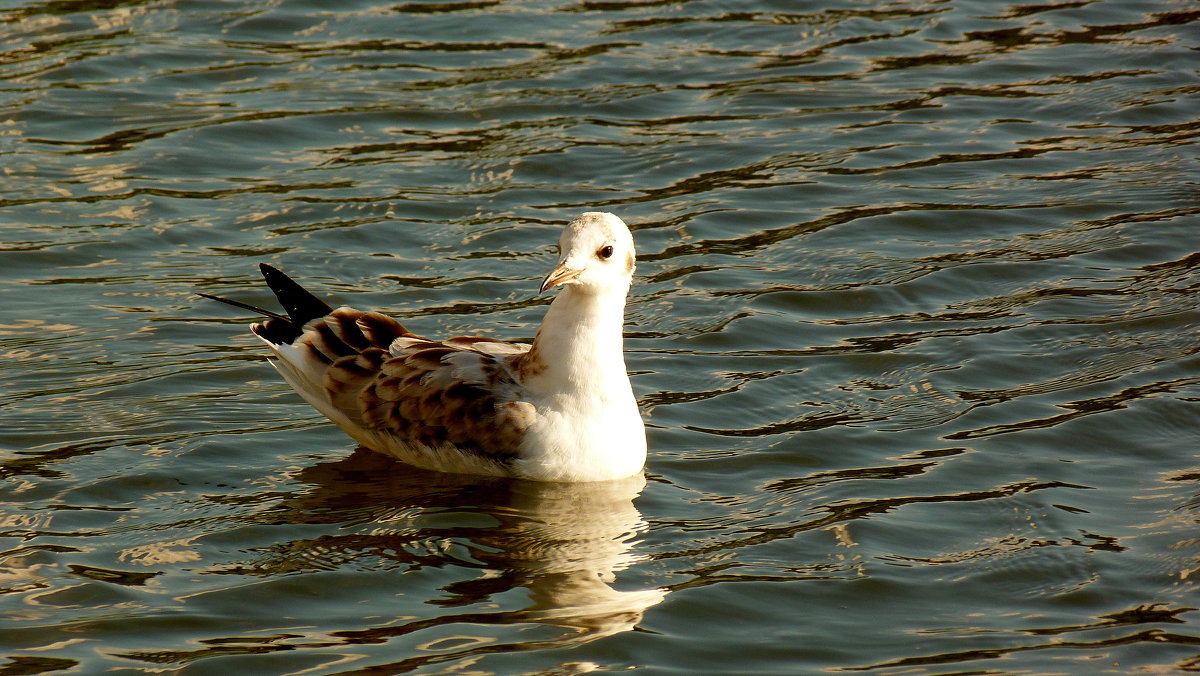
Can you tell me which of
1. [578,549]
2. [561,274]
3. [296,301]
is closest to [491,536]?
[578,549]

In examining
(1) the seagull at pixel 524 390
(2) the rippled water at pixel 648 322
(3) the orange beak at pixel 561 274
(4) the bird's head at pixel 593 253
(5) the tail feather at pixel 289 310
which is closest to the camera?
(2) the rippled water at pixel 648 322

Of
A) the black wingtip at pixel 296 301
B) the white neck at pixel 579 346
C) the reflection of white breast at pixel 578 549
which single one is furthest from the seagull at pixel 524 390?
the black wingtip at pixel 296 301

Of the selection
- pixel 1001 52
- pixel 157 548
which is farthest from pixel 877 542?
pixel 1001 52

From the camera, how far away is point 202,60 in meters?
13.6

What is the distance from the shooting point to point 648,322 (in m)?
9.80

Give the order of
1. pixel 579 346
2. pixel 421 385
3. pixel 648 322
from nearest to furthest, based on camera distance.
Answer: pixel 579 346, pixel 421 385, pixel 648 322

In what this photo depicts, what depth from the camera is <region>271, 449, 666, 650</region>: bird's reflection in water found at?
6535 mm

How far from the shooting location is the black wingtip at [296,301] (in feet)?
27.9

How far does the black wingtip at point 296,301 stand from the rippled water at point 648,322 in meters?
0.57

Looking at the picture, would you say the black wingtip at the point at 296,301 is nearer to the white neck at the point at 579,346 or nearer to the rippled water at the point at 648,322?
the rippled water at the point at 648,322

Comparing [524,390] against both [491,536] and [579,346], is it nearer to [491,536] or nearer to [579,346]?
[579,346]

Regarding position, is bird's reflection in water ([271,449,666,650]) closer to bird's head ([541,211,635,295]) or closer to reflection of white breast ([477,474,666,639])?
reflection of white breast ([477,474,666,639])

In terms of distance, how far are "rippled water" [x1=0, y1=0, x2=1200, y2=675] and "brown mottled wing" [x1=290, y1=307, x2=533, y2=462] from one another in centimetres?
25

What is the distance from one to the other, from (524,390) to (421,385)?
53 cm
